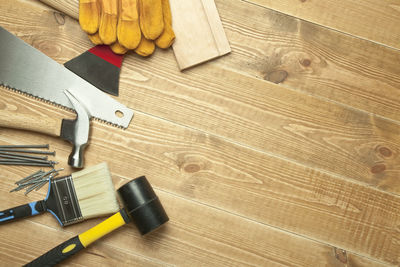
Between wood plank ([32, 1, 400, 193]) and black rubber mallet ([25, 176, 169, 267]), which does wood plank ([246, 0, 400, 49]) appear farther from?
black rubber mallet ([25, 176, 169, 267])

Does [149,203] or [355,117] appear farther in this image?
[355,117]

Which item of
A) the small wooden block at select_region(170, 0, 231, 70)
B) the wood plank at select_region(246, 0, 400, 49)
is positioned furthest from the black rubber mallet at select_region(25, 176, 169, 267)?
the wood plank at select_region(246, 0, 400, 49)

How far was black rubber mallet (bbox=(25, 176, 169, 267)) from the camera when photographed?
4.50 feet

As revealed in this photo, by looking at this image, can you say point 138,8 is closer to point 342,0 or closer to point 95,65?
point 95,65

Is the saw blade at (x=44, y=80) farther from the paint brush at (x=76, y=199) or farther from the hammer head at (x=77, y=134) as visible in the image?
the paint brush at (x=76, y=199)

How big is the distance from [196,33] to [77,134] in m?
0.59

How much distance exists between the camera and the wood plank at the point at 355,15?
1565 mm

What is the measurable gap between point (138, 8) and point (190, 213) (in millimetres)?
798

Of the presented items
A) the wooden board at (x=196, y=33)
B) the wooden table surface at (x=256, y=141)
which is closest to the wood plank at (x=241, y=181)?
the wooden table surface at (x=256, y=141)

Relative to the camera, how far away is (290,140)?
154 cm

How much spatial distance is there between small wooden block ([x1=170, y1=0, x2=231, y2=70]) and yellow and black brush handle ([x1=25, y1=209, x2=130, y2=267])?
24.0 inches

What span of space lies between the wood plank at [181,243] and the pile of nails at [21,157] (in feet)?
0.14

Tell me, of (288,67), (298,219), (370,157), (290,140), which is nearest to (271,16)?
(288,67)

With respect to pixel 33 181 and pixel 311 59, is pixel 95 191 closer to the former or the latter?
pixel 33 181
